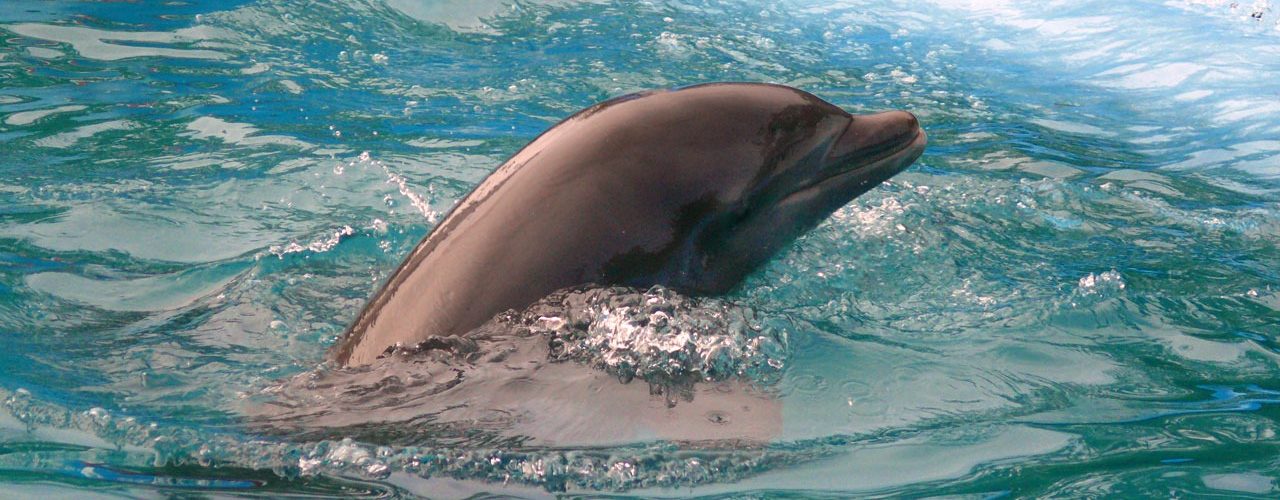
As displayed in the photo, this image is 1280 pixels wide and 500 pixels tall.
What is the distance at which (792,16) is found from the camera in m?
12.9

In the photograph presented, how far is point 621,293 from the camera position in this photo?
3.54 m

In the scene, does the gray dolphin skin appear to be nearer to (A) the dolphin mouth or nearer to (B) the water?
(A) the dolphin mouth

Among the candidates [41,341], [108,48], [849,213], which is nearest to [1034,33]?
[849,213]

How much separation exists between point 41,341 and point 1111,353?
3.73 m

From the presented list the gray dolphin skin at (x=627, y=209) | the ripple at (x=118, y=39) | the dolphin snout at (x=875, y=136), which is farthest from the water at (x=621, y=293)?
the dolphin snout at (x=875, y=136)

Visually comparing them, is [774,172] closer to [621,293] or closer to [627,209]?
[627,209]

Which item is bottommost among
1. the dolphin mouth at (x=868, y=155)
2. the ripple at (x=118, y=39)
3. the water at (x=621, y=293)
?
the water at (x=621, y=293)

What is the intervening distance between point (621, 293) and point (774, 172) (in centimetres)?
70

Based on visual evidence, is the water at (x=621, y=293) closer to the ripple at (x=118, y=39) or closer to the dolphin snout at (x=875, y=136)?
the ripple at (x=118, y=39)

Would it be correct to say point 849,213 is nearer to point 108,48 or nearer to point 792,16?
point 108,48

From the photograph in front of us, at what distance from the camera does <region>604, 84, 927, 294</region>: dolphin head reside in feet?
12.2

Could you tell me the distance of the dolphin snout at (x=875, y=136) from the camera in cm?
399

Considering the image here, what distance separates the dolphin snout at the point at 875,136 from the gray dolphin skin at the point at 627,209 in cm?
2

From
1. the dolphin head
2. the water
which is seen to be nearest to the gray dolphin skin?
the dolphin head
